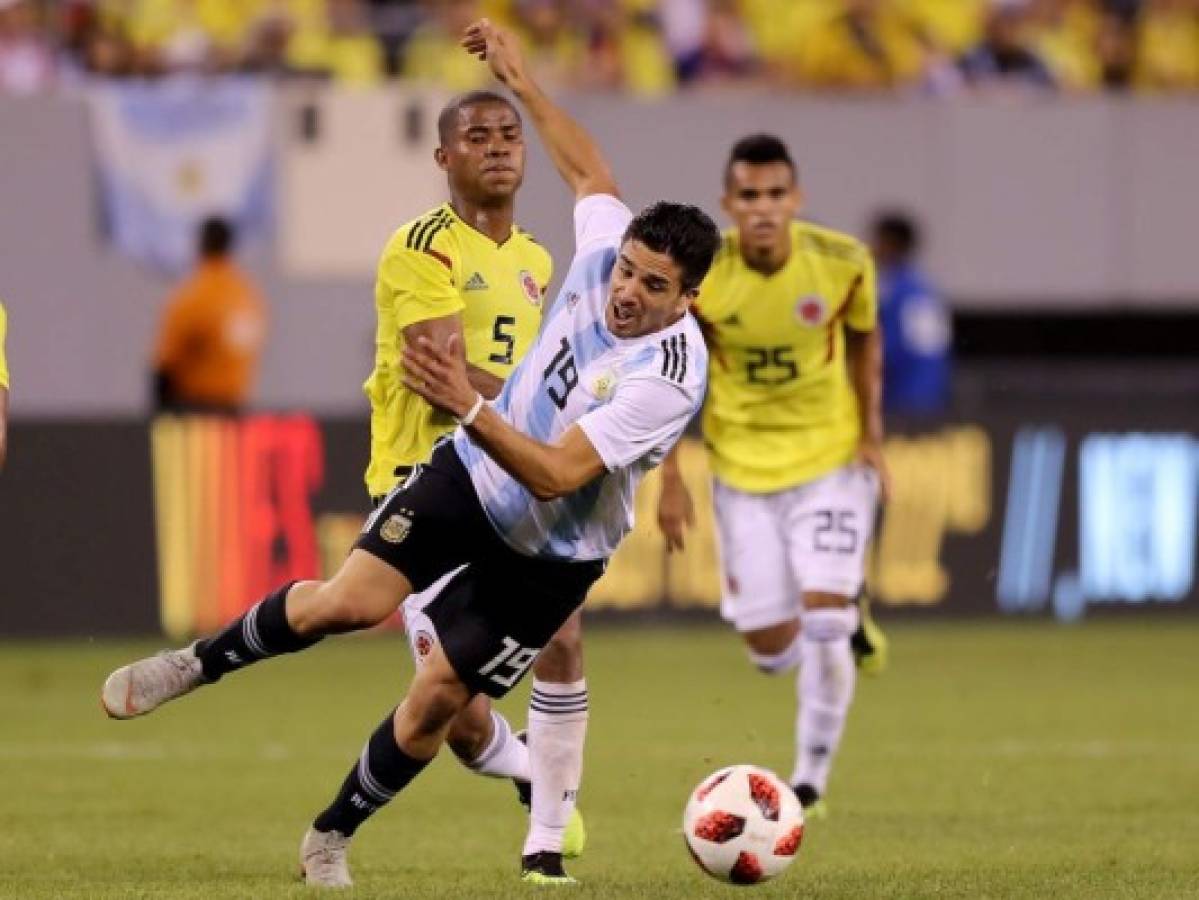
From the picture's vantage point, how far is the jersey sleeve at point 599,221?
30.1 ft

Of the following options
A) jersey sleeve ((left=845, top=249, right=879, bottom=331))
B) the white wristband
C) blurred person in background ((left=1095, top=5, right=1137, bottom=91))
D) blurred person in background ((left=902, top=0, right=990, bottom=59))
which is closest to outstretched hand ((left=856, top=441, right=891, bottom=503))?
jersey sleeve ((left=845, top=249, right=879, bottom=331))

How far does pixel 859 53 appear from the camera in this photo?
22.5 m

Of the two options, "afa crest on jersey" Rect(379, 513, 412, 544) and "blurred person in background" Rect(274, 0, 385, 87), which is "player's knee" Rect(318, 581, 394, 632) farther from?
"blurred person in background" Rect(274, 0, 385, 87)

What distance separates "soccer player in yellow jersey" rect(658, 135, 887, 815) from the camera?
11.9 metres

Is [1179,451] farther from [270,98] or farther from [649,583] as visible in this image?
[270,98]

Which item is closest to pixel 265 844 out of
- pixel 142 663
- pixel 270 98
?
pixel 142 663

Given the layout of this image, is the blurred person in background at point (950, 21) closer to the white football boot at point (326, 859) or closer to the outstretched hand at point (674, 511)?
the outstretched hand at point (674, 511)

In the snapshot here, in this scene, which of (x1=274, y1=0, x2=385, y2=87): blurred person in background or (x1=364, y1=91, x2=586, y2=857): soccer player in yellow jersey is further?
(x1=274, y1=0, x2=385, y2=87): blurred person in background

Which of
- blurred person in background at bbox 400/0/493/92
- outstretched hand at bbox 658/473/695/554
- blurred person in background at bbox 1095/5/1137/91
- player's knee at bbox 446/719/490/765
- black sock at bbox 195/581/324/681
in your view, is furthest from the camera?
blurred person in background at bbox 1095/5/1137/91

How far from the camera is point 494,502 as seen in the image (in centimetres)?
880

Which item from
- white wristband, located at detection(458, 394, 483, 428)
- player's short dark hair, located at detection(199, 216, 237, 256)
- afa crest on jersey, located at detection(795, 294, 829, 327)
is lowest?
player's short dark hair, located at detection(199, 216, 237, 256)

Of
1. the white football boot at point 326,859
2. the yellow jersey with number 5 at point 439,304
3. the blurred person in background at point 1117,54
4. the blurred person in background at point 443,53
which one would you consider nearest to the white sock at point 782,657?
the yellow jersey with number 5 at point 439,304

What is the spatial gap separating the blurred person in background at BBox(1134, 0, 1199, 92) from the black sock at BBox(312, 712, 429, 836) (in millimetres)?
15386

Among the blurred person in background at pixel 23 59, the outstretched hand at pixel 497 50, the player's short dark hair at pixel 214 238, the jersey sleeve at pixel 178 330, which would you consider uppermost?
the outstretched hand at pixel 497 50
